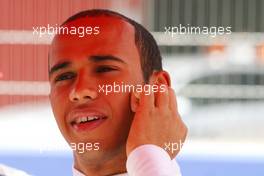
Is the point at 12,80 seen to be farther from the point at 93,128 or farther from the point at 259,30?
the point at 259,30

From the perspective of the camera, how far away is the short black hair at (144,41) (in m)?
2.42

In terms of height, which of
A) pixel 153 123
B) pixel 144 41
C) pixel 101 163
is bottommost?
pixel 101 163

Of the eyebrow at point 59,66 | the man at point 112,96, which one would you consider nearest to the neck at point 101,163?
the man at point 112,96

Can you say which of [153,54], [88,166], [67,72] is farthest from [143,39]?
[88,166]

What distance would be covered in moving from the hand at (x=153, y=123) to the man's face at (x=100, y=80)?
0.09 feet

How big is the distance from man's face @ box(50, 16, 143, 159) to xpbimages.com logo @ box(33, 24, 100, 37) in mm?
11

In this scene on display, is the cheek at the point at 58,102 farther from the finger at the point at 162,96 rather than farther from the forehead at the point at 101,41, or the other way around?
the finger at the point at 162,96

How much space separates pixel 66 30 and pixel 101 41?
4.3 inches

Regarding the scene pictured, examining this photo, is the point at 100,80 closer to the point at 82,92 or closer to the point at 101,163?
the point at 82,92

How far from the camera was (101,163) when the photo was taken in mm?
2436

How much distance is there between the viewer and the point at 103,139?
2422 mm

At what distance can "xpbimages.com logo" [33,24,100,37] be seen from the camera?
243 centimetres

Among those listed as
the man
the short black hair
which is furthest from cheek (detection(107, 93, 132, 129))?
the short black hair

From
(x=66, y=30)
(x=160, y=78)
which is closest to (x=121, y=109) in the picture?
(x=160, y=78)
